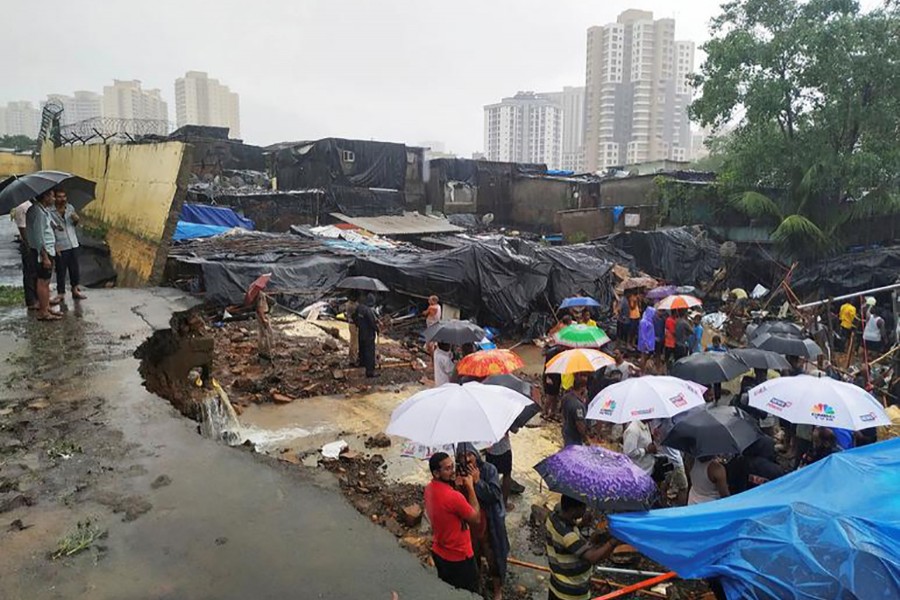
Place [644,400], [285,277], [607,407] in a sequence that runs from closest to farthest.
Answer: [644,400] < [607,407] < [285,277]

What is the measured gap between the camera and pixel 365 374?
9039 millimetres

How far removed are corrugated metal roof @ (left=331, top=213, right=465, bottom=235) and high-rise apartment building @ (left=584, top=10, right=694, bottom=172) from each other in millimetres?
57261

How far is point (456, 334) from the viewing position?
287 inches

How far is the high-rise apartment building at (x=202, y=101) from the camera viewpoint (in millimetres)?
85062

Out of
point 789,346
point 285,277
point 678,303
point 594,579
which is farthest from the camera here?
point 285,277

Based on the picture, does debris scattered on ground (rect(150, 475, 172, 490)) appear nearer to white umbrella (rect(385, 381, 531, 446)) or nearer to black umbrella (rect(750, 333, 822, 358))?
white umbrella (rect(385, 381, 531, 446))

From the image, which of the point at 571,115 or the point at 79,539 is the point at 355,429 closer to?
the point at 79,539

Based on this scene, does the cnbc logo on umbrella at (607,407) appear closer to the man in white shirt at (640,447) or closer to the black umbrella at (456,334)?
the man in white shirt at (640,447)

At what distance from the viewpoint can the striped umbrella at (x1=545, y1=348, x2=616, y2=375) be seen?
20.6 feet

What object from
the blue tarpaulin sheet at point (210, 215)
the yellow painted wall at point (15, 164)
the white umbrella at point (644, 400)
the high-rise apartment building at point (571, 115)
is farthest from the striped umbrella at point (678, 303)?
the high-rise apartment building at point (571, 115)

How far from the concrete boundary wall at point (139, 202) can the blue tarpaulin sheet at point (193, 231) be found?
1.74 meters

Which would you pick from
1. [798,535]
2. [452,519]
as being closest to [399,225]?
[452,519]

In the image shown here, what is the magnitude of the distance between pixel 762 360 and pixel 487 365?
10.9 feet

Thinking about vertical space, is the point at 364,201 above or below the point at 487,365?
above
